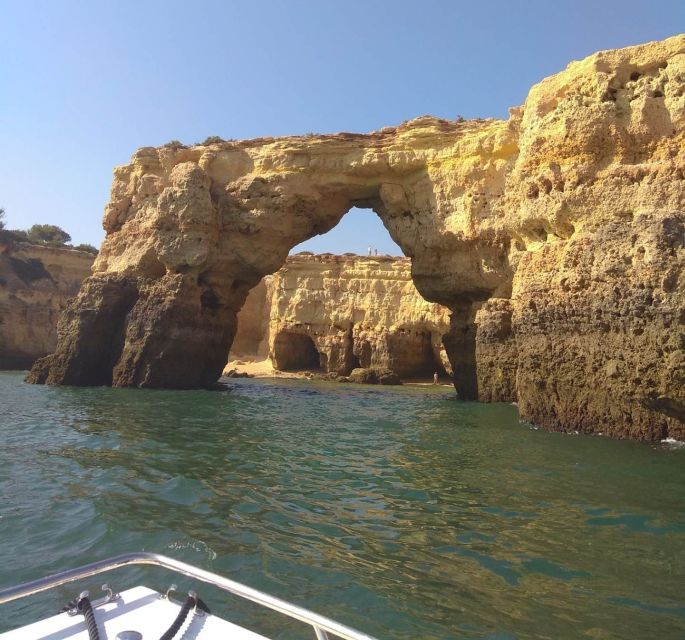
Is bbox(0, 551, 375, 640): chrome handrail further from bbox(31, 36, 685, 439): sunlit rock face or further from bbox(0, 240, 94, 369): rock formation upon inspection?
bbox(0, 240, 94, 369): rock formation

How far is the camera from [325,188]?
21.4 m

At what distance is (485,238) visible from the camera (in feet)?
60.7

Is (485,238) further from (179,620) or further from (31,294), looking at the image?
(31,294)

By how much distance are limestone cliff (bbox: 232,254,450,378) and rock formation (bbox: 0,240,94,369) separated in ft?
42.7

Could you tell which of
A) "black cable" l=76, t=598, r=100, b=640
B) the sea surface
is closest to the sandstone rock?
the sea surface

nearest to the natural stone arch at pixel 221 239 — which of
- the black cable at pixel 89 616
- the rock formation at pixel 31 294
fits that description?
Answer: the rock formation at pixel 31 294

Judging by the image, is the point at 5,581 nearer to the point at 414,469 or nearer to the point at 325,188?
the point at 414,469

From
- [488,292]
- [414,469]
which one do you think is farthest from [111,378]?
[414,469]

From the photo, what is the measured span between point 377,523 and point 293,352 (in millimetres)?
33509

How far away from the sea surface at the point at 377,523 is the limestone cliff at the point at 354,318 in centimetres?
2326

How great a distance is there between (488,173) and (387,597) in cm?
1643

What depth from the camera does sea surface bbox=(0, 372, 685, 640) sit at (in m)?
3.94

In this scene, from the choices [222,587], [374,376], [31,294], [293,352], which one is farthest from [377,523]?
[31,294]

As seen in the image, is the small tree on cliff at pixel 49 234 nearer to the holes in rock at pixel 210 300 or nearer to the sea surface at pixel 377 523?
the holes in rock at pixel 210 300
